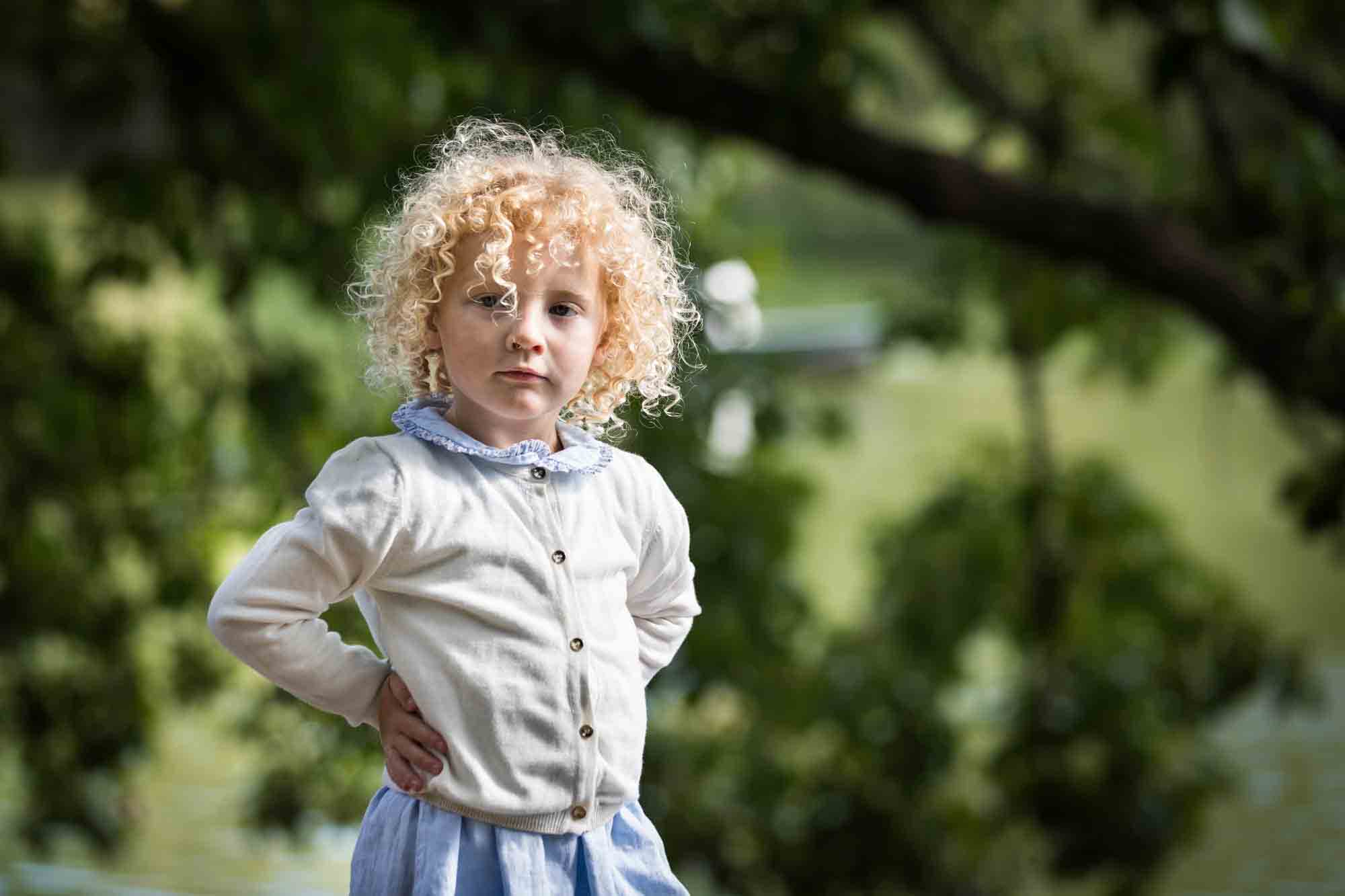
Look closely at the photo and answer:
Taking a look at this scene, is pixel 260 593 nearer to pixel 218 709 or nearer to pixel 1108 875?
pixel 1108 875

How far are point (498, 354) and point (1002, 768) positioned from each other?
2607mm

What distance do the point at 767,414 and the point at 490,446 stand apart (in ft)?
6.21

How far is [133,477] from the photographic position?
9.96 ft

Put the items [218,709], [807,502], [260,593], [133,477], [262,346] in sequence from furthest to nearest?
[218,709] → [807,502] → [133,477] → [262,346] → [260,593]

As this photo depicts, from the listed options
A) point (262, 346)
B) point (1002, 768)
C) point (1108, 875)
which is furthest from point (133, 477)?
point (1108, 875)

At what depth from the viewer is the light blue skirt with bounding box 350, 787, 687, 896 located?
0.70 metres

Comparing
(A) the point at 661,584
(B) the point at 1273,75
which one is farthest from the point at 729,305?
(A) the point at 661,584

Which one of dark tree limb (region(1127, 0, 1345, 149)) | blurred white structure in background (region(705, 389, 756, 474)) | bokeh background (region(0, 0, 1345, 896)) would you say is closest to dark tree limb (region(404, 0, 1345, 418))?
bokeh background (region(0, 0, 1345, 896))

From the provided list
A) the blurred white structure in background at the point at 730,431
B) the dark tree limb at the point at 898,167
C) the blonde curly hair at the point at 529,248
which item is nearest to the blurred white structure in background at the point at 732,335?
the blurred white structure in background at the point at 730,431

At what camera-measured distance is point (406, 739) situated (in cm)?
70

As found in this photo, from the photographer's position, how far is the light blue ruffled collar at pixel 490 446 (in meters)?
0.72

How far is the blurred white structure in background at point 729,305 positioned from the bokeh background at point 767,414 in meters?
0.01

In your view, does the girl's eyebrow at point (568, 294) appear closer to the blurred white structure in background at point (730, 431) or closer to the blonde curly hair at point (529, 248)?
the blonde curly hair at point (529, 248)

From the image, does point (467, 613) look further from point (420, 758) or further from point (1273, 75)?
point (1273, 75)
